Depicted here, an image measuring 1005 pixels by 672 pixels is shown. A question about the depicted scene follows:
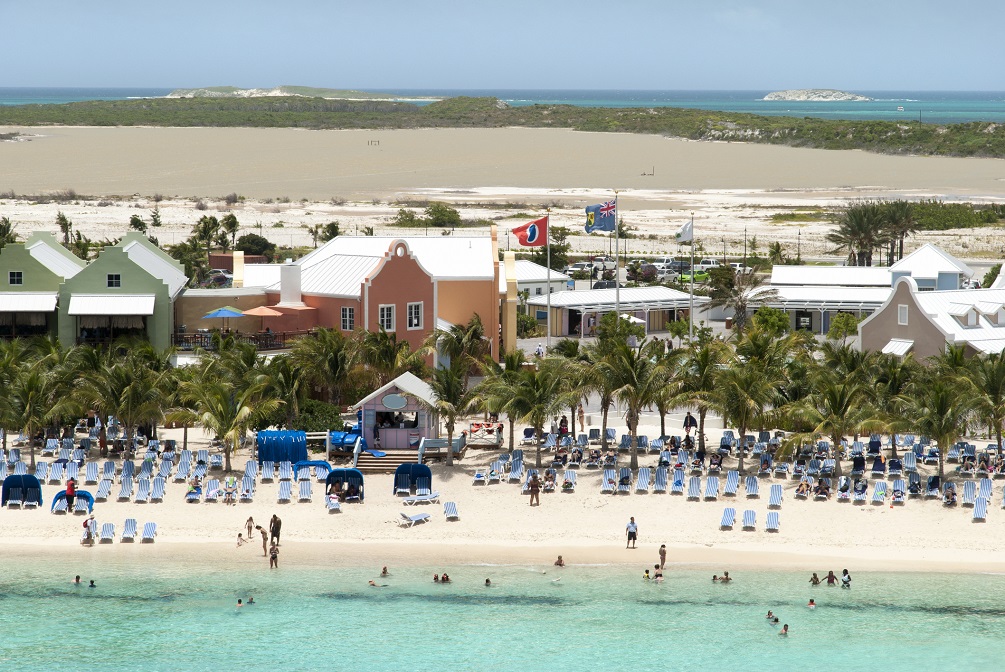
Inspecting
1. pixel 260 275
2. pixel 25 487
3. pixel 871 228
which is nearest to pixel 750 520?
pixel 25 487

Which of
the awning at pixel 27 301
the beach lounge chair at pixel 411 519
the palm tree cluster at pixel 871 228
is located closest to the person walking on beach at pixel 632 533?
the beach lounge chair at pixel 411 519

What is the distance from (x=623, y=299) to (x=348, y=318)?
1764 cm

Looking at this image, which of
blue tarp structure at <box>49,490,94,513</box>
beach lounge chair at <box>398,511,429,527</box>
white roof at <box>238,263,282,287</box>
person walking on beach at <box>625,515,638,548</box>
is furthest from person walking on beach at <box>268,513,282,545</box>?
white roof at <box>238,263,282,287</box>

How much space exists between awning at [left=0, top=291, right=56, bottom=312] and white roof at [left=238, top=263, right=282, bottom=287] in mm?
7148

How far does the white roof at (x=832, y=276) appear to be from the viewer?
62000 millimetres

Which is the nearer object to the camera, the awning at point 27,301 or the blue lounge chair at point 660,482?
the blue lounge chair at point 660,482

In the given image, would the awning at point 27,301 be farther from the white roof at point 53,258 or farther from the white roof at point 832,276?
the white roof at point 832,276

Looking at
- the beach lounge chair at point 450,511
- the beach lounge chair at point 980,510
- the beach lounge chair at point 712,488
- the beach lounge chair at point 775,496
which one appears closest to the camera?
the beach lounge chair at point 980,510

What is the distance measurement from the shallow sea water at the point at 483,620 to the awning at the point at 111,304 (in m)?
17.3

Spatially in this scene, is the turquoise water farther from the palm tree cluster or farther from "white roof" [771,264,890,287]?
the palm tree cluster

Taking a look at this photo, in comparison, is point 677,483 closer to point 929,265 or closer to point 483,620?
point 483,620

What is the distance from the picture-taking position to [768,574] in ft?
92.4

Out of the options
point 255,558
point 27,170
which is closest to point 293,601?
point 255,558

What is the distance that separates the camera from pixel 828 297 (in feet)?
197
